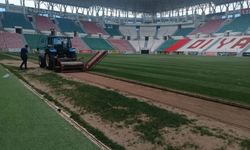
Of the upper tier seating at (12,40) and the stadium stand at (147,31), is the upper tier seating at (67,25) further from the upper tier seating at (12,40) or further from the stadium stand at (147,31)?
the stadium stand at (147,31)

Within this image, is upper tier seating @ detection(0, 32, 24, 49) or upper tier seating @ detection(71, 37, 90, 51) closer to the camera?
upper tier seating @ detection(0, 32, 24, 49)

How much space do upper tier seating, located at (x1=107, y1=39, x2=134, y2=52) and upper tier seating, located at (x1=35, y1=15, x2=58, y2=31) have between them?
20.2m

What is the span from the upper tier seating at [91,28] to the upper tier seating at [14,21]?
1947 cm

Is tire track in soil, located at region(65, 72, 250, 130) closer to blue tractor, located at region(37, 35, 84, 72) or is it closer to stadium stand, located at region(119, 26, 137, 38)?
blue tractor, located at region(37, 35, 84, 72)

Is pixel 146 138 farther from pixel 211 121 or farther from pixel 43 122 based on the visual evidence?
pixel 43 122

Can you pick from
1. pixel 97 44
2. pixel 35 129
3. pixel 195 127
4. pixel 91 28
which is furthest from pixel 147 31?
pixel 35 129

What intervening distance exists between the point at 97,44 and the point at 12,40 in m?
24.8

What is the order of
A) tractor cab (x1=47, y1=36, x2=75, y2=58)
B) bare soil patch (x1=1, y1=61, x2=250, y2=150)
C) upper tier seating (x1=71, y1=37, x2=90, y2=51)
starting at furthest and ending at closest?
upper tier seating (x1=71, y1=37, x2=90, y2=51)
tractor cab (x1=47, y1=36, x2=75, y2=58)
bare soil patch (x1=1, y1=61, x2=250, y2=150)

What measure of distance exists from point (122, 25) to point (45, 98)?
7967 cm

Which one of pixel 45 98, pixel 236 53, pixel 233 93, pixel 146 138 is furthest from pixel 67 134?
pixel 236 53

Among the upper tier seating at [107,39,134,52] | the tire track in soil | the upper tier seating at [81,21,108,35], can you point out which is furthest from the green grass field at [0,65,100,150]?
the upper tier seating at [81,21,108,35]

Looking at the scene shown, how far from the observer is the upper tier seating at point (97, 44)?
61128mm

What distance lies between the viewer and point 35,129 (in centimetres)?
384

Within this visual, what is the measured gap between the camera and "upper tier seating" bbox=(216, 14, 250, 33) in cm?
5689
